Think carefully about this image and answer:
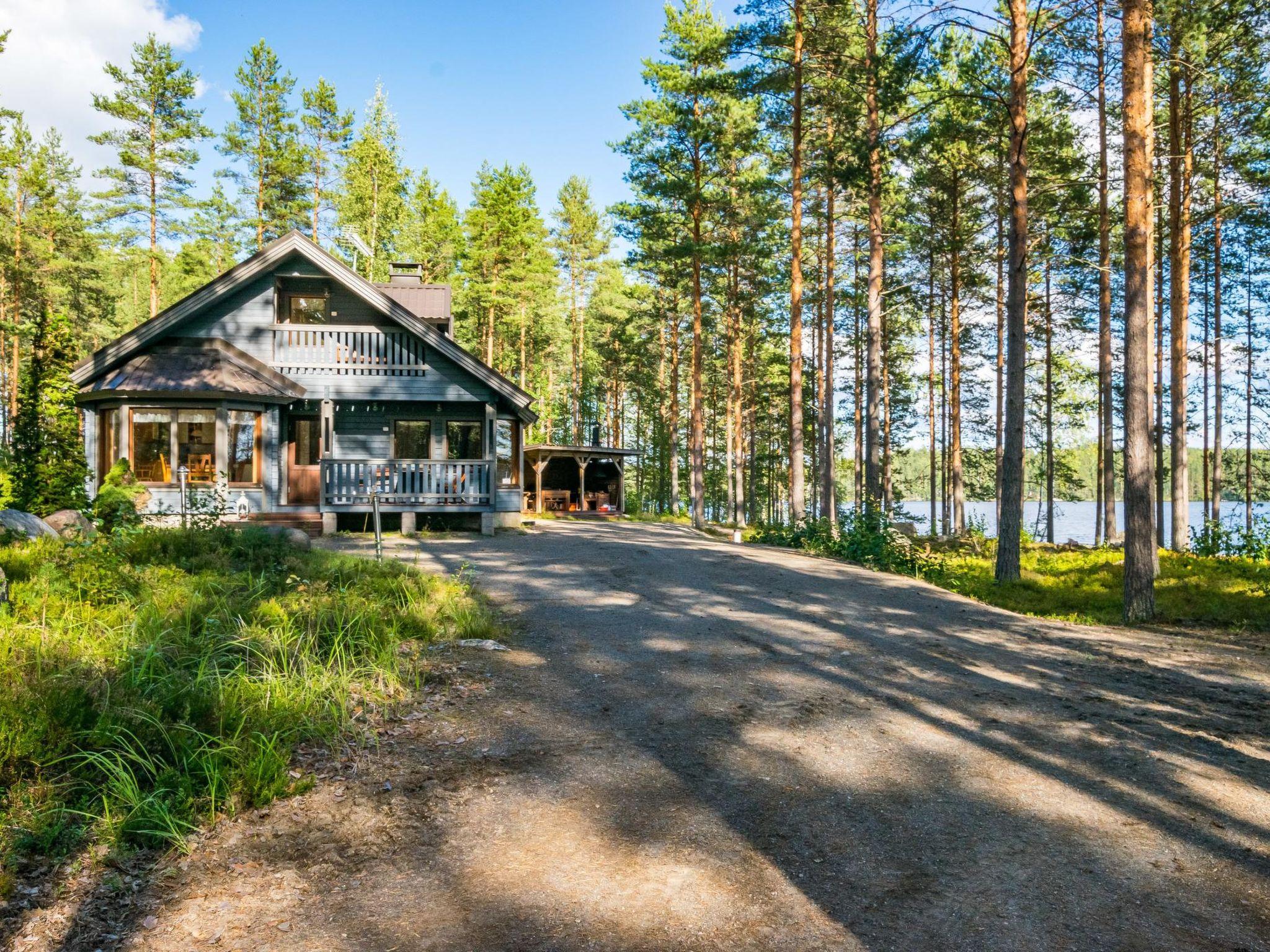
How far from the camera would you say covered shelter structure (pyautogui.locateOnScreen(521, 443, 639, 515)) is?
28.0m

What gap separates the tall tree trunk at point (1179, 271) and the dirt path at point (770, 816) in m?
10.7

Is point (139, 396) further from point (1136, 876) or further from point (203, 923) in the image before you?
point (1136, 876)

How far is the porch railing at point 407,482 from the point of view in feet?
51.5

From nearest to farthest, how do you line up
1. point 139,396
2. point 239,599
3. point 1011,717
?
point 1011,717 < point 239,599 < point 139,396

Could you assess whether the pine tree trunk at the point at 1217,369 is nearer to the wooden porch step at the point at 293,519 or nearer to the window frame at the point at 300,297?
the wooden porch step at the point at 293,519

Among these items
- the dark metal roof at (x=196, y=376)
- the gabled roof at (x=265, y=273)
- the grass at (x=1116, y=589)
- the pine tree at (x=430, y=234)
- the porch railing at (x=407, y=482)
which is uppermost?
the pine tree at (x=430, y=234)

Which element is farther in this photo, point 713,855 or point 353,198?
point 353,198

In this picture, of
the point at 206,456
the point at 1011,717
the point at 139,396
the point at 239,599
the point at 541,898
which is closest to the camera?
the point at 541,898

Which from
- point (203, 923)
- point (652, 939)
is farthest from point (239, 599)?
point (652, 939)

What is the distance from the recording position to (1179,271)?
15492 mm

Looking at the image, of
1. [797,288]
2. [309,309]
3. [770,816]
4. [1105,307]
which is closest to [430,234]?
[309,309]

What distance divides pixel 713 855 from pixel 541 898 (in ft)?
2.74

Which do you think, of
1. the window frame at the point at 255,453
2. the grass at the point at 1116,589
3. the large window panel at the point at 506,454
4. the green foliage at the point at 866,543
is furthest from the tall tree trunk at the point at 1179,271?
the window frame at the point at 255,453

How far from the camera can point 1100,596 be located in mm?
10977
